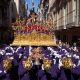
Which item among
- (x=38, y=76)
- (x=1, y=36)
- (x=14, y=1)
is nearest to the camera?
(x=38, y=76)

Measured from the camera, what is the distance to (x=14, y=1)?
240ft

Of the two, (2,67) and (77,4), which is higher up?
(77,4)

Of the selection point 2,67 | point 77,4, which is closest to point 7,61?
point 2,67

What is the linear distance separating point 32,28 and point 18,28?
98 cm

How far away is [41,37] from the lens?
852 inches

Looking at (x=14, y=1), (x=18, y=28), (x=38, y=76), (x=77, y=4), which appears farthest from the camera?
(x=14, y=1)

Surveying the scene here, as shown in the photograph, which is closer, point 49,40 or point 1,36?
point 49,40

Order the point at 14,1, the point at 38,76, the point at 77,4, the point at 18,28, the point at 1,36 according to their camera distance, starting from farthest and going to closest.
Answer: the point at 14,1, the point at 1,36, the point at 77,4, the point at 18,28, the point at 38,76

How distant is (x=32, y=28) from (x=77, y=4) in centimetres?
956

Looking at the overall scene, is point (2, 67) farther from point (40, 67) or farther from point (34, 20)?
point (34, 20)

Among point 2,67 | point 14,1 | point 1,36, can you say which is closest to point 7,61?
point 2,67

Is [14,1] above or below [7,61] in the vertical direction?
above

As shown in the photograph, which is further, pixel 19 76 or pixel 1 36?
pixel 1 36

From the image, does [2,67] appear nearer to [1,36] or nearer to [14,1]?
[1,36]
